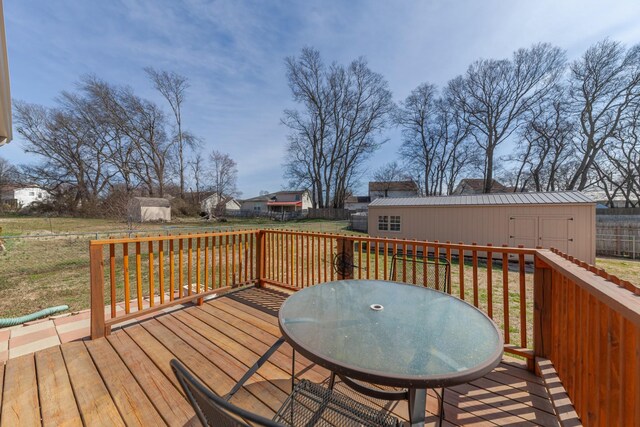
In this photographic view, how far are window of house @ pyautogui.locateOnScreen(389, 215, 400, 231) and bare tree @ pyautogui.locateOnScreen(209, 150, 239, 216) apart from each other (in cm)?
2456

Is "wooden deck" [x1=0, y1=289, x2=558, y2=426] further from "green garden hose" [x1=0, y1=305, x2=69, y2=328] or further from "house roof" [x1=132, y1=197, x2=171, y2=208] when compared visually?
"house roof" [x1=132, y1=197, x2=171, y2=208]

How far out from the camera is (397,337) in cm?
117

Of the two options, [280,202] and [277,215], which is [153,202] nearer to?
[277,215]

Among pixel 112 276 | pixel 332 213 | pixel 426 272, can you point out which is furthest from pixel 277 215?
pixel 426 272

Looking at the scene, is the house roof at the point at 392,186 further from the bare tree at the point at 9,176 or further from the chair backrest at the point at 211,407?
the bare tree at the point at 9,176

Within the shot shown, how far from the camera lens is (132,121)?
2370 cm

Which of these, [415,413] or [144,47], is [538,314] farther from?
[144,47]

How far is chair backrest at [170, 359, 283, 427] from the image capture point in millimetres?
580

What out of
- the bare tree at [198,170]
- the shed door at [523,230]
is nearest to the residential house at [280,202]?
the bare tree at [198,170]

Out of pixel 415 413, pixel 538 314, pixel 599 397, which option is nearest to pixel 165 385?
pixel 415 413

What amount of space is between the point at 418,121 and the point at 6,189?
3991 cm

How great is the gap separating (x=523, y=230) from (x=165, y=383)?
11.4 metres

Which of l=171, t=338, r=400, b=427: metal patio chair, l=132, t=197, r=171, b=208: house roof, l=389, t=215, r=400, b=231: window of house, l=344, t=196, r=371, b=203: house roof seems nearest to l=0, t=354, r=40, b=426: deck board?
l=171, t=338, r=400, b=427: metal patio chair

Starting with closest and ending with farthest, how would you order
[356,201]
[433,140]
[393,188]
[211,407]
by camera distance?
[211,407] < [433,140] < [393,188] < [356,201]
